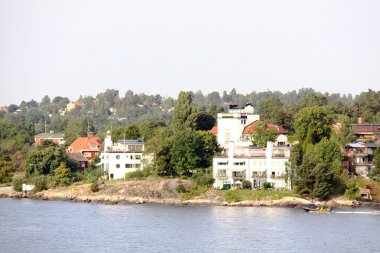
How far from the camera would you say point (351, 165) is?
64938 mm

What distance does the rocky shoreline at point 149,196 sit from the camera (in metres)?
57.4

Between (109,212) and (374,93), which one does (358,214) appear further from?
(374,93)

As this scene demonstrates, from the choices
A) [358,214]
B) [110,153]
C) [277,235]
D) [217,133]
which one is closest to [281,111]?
[217,133]

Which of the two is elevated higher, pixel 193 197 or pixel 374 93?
pixel 374 93

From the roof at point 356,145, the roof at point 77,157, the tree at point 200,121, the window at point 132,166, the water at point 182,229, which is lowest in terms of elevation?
the water at point 182,229

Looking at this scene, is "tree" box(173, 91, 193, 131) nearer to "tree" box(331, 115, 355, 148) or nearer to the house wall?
the house wall

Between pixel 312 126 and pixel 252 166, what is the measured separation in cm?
630

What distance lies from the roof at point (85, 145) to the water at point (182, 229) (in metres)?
22.1

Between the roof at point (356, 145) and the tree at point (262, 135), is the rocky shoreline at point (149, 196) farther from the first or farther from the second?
the roof at point (356, 145)

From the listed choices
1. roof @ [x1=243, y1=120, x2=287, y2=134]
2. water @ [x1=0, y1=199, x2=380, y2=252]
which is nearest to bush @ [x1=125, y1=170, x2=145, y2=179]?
water @ [x1=0, y1=199, x2=380, y2=252]

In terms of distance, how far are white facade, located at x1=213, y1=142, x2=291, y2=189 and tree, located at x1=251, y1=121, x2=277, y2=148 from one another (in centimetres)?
275

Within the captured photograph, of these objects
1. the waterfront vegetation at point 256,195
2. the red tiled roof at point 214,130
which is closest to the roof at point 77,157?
the red tiled roof at point 214,130

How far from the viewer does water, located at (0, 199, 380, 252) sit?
4288 cm

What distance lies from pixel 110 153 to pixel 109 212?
12.0 m
